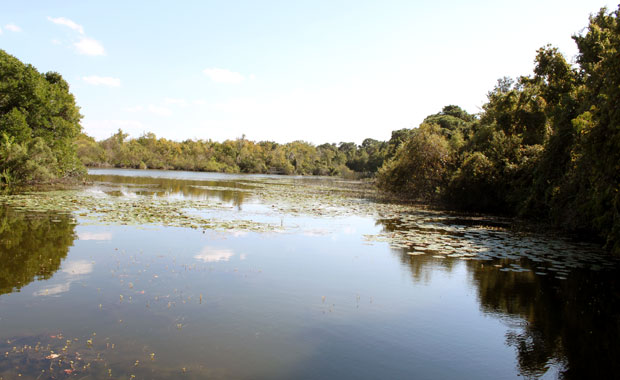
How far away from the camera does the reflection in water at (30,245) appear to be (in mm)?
8508

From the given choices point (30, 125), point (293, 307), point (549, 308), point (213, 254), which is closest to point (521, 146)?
point (549, 308)

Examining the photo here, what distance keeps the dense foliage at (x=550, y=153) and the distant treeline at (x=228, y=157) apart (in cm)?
5744

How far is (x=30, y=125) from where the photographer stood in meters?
32.6

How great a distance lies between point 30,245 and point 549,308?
1252cm

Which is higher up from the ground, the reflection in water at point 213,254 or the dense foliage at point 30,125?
the dense foliage at point 30,125

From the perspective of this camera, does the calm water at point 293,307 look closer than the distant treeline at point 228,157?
Yes

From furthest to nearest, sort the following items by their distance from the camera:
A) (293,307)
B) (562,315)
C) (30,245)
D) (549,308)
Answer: (30,245) → (549,308) → (562,315) → (293,307)

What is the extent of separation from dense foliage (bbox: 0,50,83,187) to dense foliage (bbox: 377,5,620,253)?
27.7 meters

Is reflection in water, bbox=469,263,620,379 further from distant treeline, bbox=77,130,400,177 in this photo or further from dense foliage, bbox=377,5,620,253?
distant treeline, bbox=77,130,400,177

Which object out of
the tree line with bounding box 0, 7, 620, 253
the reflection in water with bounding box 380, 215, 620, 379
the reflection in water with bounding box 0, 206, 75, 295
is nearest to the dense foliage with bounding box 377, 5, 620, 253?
the tree line with bounding box 0, 7, 620, 253

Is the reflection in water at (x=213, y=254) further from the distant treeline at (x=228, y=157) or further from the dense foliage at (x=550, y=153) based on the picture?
the distant treeline at (x=228, y=157)

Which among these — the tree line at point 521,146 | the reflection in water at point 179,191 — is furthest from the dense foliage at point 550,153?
the reflection in water at point 179,191

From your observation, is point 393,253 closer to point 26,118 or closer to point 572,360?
point 572,360

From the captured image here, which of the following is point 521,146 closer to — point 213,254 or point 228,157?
point 213,254
